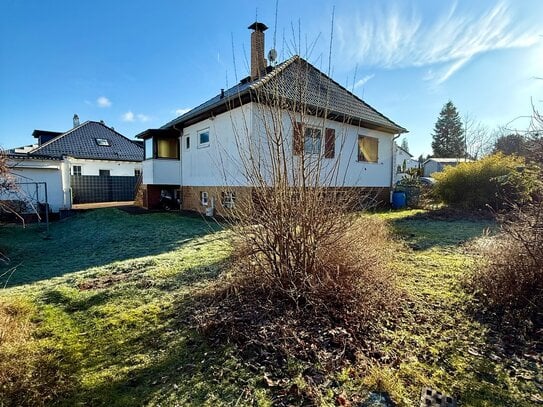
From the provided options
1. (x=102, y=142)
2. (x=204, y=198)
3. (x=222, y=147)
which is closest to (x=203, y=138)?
(x=222, y=147)

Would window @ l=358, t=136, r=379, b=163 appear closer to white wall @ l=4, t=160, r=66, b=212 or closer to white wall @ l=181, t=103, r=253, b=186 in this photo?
white wall @ l=181, t=103, r=253, b=186

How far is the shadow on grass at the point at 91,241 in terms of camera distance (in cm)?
652

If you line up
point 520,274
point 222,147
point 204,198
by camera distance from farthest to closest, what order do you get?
point 204,198 < point 222,147 < point 520,274

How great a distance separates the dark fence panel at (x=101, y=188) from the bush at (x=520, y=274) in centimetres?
2430

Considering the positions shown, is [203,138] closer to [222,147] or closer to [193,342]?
[222,147]

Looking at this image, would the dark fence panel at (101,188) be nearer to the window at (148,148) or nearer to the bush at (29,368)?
the window at (148,148)

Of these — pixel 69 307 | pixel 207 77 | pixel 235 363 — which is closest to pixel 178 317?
pixel 235 363

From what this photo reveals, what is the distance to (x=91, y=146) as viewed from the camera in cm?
2434

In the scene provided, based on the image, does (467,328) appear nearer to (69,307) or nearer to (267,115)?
(267,115)

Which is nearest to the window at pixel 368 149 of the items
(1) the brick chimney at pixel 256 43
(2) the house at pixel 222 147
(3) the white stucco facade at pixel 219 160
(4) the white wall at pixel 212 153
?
(2) the house at pixel 222 147

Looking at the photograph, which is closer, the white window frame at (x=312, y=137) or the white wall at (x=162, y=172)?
the white window frame at (x=312, y=137)

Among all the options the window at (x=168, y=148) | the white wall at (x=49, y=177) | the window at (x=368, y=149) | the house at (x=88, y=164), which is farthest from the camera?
the house at (x=88, y=164)

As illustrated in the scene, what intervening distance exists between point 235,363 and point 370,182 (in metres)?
14.4

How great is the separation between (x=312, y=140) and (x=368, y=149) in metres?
12.9
